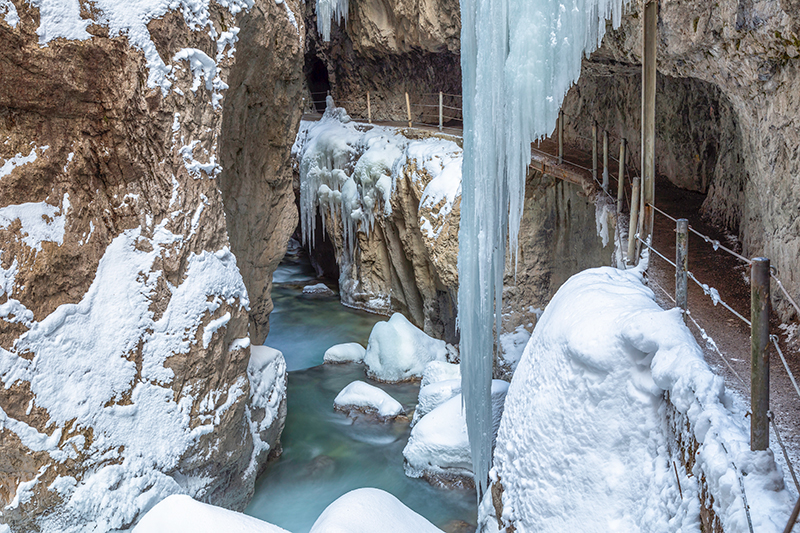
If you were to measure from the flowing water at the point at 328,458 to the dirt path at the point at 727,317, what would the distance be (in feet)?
11.9

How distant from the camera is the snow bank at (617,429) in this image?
220 cm

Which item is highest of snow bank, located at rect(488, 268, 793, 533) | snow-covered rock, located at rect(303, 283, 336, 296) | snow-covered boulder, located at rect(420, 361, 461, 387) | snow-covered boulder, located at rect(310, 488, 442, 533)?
snow bank, located at rect(488, 268, 793, 533)

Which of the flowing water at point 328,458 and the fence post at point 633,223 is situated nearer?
the fence post at point 633,223

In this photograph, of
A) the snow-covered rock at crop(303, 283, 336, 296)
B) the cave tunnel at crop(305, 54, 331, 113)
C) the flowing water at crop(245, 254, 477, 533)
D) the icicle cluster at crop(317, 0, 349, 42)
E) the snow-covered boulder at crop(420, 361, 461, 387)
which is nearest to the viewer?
the flowing water at crop(245, 254, 477, 533)

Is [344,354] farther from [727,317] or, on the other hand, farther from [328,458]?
[727,317]

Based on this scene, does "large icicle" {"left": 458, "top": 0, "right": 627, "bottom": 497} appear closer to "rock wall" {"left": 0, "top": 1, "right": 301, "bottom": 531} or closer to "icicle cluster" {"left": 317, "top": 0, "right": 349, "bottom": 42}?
"rock wall" {"left": 0, "top": 1, "right": 301, "bottom": 531}

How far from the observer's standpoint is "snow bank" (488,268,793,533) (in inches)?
86.7

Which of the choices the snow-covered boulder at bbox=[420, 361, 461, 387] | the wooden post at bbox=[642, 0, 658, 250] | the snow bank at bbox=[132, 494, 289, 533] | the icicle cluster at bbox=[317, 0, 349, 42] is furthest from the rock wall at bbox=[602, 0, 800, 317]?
the icicle cluster at bbox=[317, 0, 349, 42]

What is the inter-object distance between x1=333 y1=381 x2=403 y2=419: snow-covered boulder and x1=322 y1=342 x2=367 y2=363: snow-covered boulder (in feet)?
5.57

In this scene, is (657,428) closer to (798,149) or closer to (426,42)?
(798,149)

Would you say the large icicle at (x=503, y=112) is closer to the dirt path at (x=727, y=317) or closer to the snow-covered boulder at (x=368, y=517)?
the dirt path at (x=727, y=317)

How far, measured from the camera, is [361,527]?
12.5ft

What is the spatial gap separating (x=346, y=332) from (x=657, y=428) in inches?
387

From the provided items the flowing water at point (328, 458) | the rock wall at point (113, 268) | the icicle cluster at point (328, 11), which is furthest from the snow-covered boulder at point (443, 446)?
the icicle cluster at point (328, 11)
